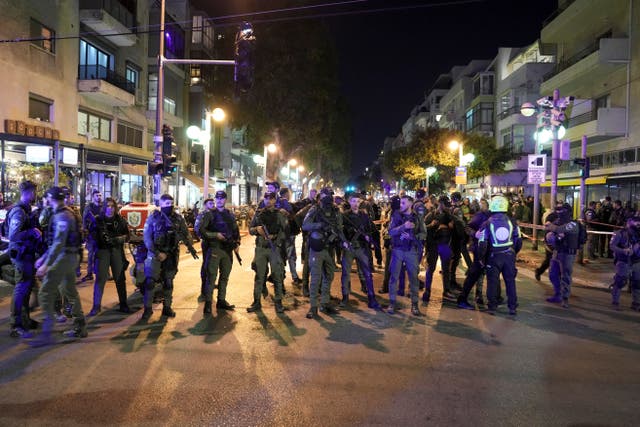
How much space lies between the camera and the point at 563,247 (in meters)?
8.55

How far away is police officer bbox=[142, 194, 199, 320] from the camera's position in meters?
7.11

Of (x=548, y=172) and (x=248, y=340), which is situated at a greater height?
(x=548, y=172)

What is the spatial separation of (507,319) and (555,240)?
6.63ft

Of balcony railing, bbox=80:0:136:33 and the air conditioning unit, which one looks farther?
the air conditioning unit

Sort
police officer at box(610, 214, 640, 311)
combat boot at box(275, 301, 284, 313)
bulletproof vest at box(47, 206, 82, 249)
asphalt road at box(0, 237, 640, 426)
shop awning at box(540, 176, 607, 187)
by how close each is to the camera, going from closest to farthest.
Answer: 1. asphalt road at box(0, 237, 640, 426)
2. bulletproof vest at box(47, 206, 82, 249)
3. combat boot at box(275, 301, 284, 313)
4. police officer at box(610, 214, 640, 311)
5. shop awning at box(540, 176, 607, 187)

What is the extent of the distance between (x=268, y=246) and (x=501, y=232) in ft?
11.7

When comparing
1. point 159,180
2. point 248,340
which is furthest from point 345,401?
point 159,180

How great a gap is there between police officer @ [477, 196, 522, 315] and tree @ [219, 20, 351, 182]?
25536 mm

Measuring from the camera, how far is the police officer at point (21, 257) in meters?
6.26

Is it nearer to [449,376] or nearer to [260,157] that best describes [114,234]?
[449,376]

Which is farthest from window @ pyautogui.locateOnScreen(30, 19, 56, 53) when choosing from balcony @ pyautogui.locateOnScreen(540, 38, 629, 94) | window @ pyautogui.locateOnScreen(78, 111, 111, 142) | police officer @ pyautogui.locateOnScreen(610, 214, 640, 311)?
balcony @ pyautogui.locateOnScreen(540, 38, 629, 94)

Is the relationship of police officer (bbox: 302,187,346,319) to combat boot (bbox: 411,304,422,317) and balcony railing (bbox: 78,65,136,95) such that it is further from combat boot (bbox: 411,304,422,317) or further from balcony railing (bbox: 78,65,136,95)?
balcony railing (bbox: 78,65,136,95)

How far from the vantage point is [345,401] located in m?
4.41

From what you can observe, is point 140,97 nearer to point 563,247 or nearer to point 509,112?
point 563,247
